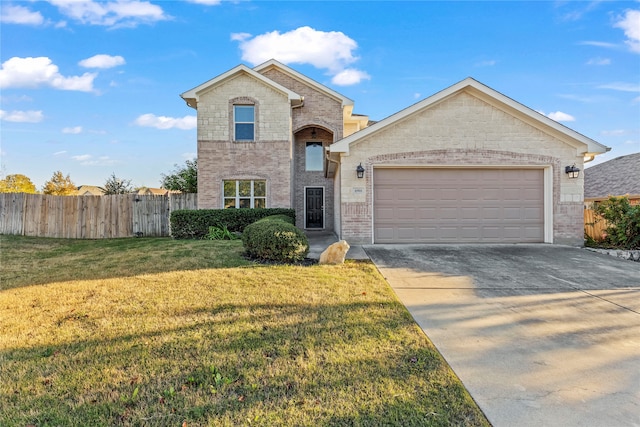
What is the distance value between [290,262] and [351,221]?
10.9 ft

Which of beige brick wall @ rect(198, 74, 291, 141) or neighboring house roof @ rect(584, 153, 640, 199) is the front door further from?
neighboring house roof @ rect(584, 153, 640, 199)

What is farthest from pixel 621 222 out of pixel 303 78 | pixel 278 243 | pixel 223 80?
pixel 223 80

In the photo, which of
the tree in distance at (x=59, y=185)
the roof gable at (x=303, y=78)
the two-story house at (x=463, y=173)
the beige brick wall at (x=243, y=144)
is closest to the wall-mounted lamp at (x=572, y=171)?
the two-story house at (x=463, y=173)

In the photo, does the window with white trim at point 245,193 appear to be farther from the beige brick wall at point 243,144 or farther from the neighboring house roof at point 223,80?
the neighboring house roof at point 223,80

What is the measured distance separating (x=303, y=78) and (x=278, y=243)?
1187 centimetres

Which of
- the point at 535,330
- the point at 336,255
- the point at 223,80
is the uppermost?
the point at 223,80

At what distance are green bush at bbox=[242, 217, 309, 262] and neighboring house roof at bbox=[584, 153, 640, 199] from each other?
1827cm

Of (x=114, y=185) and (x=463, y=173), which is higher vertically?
(x=114, y=185)

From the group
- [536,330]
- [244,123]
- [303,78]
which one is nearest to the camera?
[536,330]

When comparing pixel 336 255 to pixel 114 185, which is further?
pixel 114 185

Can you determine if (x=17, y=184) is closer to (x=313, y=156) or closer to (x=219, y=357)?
(x=313, y=156)

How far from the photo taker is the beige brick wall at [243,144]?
14.8 metres

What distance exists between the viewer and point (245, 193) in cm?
1522

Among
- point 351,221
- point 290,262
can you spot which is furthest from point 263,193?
point 290,262
